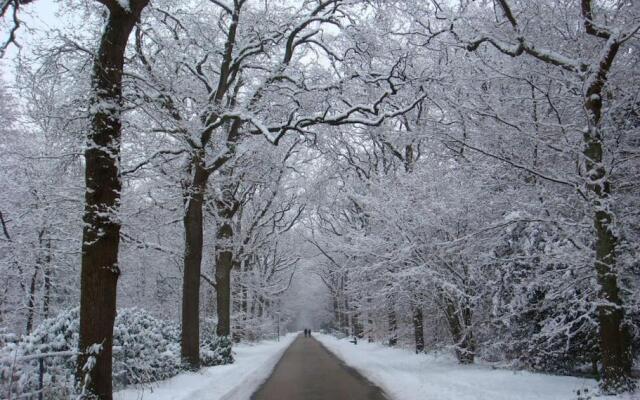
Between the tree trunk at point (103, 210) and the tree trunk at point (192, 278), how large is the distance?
5.84 meters

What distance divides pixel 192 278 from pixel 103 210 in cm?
729

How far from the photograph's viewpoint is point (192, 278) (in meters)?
15.1

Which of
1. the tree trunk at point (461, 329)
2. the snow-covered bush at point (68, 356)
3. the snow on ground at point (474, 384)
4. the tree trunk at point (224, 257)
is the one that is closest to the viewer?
the snow-covered bush at point (68, 356)

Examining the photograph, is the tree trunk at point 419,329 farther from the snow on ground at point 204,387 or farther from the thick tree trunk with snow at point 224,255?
the thick tree trunk with snow at point 224,255

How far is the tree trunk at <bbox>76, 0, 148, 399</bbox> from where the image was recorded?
25.6ft

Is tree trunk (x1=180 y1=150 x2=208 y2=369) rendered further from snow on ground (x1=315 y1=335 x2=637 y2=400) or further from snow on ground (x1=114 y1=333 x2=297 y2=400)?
snow on ground (x1=315 y1=335 x2=637 y2=400)

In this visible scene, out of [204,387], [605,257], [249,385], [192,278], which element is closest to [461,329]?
[249,385]

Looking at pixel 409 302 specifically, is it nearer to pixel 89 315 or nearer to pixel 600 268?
pixel 600 268

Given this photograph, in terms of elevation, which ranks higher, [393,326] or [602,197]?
[602,197]

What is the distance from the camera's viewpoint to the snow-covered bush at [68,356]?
618 centimetres

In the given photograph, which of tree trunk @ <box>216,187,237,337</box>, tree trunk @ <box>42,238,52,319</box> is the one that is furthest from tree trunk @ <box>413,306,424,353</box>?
tree trunk @ <box>42,238,52,319</box>

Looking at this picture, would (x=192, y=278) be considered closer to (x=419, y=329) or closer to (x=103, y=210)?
(x=103, y=210)

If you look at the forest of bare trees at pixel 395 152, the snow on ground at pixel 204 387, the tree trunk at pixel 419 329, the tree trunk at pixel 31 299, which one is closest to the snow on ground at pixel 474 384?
the forest of bare trees at pixel 395 152

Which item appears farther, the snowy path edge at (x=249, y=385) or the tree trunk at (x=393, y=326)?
the tree trunk at (x=393, y=326)
